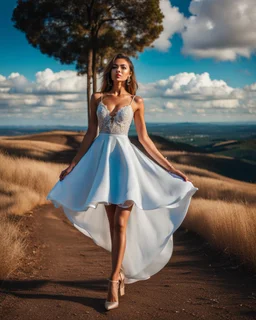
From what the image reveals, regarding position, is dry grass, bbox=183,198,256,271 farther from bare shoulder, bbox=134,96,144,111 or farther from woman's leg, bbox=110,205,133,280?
bare shoulder, bbox=134,96,144,111

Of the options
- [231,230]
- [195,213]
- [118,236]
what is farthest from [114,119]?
[195,213]

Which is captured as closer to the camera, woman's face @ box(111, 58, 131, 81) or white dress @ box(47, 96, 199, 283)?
white dress @ box(47, 96, 199, 283)

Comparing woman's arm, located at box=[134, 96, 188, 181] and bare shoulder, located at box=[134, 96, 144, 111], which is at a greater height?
bare shoulder, located at box=[134, 96, 144, 111]

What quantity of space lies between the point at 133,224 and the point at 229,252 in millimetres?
2089

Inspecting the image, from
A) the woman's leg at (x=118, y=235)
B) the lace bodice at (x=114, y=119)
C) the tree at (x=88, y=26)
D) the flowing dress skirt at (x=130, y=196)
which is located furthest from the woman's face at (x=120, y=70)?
the tree at (x=88, y=26)

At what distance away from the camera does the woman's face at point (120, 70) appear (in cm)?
433

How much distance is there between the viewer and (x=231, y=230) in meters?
6.15

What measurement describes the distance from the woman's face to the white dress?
34 centimetres

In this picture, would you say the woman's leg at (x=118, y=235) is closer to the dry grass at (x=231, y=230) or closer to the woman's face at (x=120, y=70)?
the woman's face at (x=120, y=70)

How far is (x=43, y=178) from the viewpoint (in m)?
11.9

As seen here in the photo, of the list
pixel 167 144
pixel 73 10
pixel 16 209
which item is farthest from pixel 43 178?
pixel 167 144

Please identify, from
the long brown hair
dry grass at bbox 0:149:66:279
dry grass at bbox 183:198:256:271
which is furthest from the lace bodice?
dry grass at bbox 183:198:256:271

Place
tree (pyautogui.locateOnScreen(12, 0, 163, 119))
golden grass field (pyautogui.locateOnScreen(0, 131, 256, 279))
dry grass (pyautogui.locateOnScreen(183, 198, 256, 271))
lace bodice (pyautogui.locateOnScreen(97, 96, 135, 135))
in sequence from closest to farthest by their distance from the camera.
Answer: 1. lace bodice (pyautogui.locateOnScreen(97, 96, 135, 135))
2. golden grass field (pyautogui.locateOnScreen(0, 131, 256, 279))
3. dry grass (pyautogui.locateOnScreen(183, 198, 256, 271))
4. tree (pyautogui.locateOnScreen(12, 0, 163, 119))

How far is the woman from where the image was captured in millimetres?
3920
